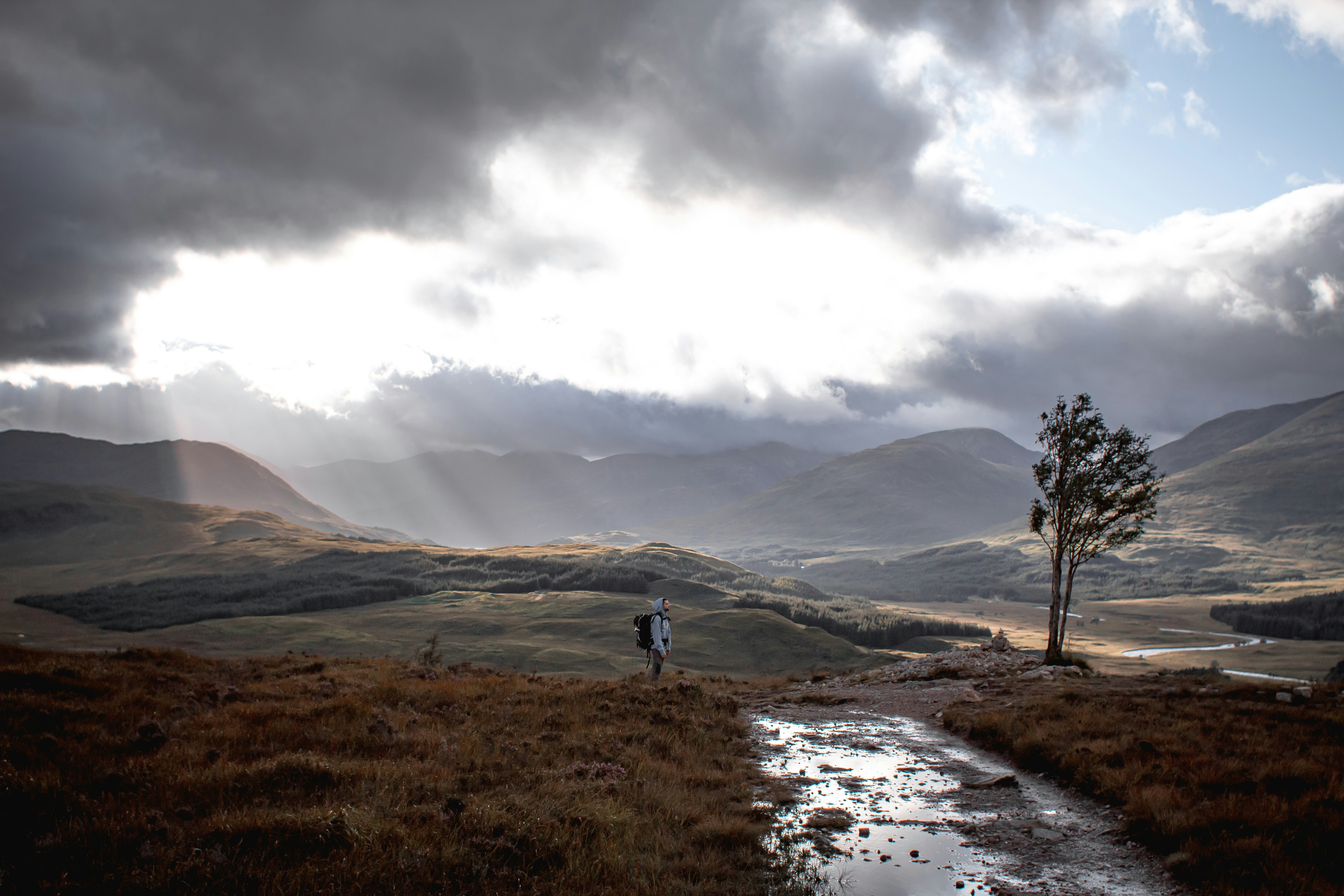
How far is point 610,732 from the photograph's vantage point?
16828 millimetres

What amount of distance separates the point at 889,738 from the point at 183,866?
1611 centimetres

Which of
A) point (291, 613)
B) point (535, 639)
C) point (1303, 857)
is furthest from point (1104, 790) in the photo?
point (291, 613)

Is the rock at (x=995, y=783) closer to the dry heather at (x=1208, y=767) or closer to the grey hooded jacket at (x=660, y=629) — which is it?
the dry heather at (x=1208, y=767)

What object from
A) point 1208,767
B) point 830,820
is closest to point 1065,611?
point 1208,767

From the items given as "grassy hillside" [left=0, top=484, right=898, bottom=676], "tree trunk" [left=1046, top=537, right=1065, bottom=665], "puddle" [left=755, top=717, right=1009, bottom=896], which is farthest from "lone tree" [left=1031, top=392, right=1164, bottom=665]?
"grassy hillside" [left=0, top=484, right=898, bottom=676]

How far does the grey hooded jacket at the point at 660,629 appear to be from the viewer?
27.6 metres

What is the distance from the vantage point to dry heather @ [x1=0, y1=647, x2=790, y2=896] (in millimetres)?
8078

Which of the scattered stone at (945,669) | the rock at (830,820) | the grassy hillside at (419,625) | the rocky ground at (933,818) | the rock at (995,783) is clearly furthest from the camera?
the grassy hillside at (419,625)

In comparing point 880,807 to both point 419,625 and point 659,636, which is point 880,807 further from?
point 419,625

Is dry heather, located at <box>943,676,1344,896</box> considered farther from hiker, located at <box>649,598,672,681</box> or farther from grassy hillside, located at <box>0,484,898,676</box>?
A: grassy hillside, located at <box>0,484,898,676</box>

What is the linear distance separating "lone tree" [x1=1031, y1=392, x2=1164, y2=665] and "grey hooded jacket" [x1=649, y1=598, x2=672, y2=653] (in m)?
26.6

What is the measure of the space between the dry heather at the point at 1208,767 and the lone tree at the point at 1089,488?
21411 millimetres

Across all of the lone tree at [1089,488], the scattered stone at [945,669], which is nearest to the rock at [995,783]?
the scattered stone at [945,669]

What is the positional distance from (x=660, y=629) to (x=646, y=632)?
0.64 meters
